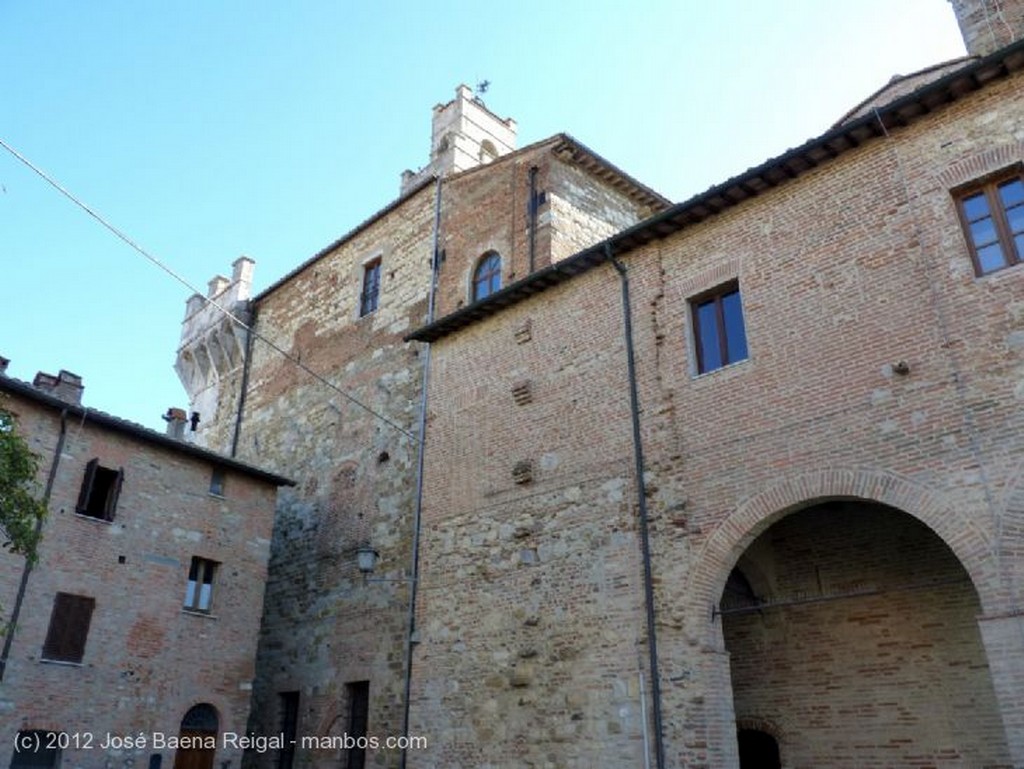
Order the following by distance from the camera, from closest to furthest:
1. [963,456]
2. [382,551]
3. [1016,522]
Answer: [1016,522] → [963,456] → [382,551]

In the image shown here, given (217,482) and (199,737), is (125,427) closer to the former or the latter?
(217,482)

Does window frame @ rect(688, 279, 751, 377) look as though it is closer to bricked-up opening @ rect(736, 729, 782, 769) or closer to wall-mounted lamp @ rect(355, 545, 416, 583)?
bricked-up opening @ rect(736, 729, 782, 769)

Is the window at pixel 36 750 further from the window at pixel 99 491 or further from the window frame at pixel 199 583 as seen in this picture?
the window at pixel 99 491

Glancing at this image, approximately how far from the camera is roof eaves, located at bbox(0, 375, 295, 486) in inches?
531

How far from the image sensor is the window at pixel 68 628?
43.1 ft

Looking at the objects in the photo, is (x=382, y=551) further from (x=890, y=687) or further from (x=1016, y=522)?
(x=1016, y=522)

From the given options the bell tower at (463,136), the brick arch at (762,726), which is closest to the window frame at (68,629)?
the brick arch at (762,726)

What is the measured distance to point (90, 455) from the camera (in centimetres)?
1444

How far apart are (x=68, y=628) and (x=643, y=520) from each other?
949 cm

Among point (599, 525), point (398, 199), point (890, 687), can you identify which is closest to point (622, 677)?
point (599, 525)

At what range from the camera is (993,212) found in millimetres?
8633

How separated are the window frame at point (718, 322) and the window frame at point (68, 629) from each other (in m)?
10.5

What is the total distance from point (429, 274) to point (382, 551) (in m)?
6.04

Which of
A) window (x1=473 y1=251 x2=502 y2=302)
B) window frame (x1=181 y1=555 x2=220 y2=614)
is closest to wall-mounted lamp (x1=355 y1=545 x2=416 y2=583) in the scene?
window frame (x1=181 y1=555 x2=220 y2=614)
